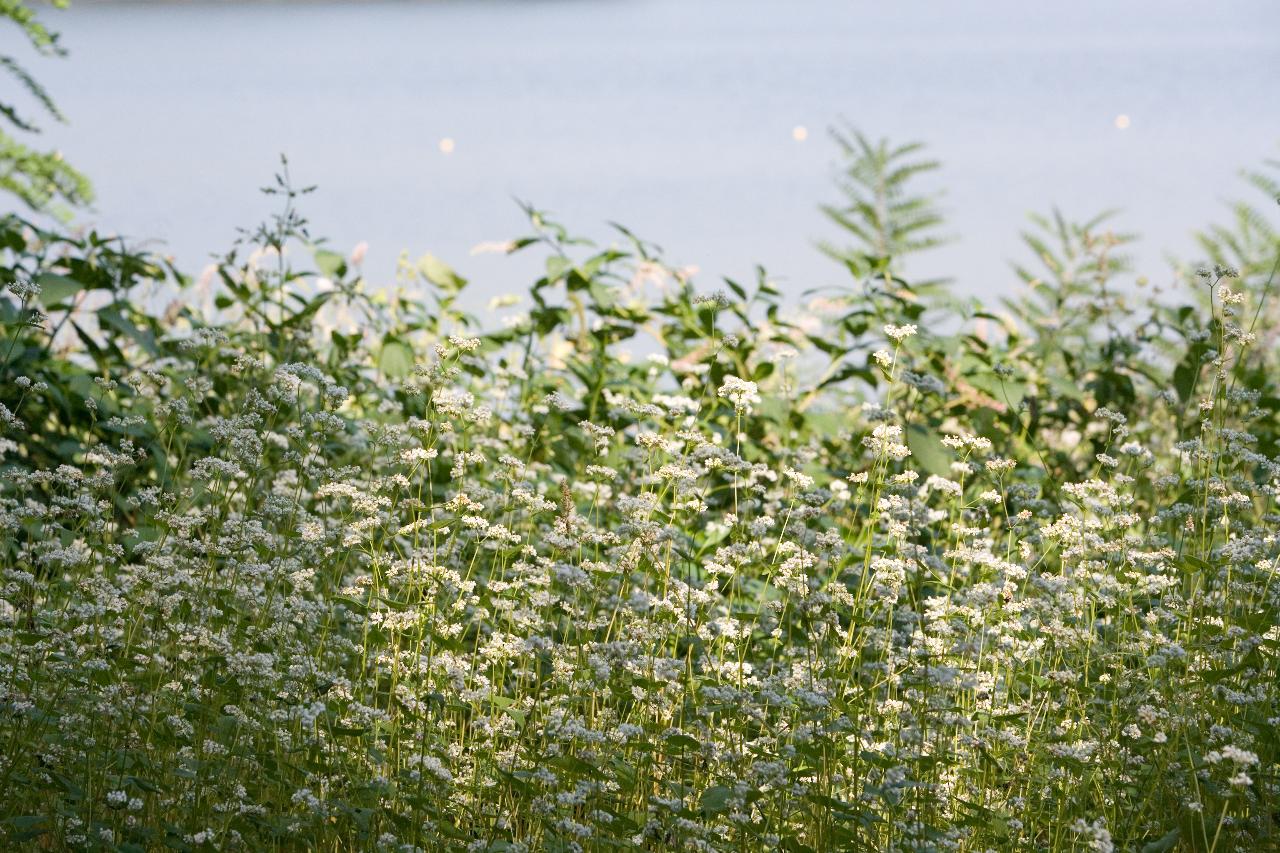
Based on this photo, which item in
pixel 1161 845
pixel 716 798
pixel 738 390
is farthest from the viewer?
pixel 738 390

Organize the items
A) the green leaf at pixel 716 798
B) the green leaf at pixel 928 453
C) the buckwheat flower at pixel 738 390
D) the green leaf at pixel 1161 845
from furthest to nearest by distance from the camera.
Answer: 1. the green leaf at pixel 928 453
2. the buckwheat flower at pixel 738 390
3. the green leaf at pixel 1161 845
4. the green leaf at pixel 716 798

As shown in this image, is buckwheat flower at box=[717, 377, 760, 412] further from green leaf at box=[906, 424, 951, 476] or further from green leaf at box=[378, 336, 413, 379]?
green leaf at box=[378, 336, 413, 379]

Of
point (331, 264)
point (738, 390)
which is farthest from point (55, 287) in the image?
point (738, 390)

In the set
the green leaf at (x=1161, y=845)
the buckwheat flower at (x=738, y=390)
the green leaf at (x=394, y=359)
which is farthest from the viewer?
the green leaf at (x=394, y=359)

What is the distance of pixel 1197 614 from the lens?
2.79 metres

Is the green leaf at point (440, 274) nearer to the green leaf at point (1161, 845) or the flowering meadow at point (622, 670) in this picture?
the flowering meadow at point (622, 670)

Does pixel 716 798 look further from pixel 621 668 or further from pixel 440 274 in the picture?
pixel 440 274

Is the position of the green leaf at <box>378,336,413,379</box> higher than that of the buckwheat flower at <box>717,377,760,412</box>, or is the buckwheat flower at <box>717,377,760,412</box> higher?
the buckwheat flower at <box>717,377,760,412</box>

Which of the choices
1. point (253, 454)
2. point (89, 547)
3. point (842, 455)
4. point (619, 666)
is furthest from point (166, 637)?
point (842, 455)

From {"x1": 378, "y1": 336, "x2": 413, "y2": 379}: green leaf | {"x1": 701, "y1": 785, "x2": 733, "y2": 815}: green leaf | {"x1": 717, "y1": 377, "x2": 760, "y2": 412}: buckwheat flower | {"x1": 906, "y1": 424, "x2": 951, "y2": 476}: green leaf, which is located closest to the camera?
{"x1": 701, "y1": 785, "x2": 733, "y2": 815}: green leaf

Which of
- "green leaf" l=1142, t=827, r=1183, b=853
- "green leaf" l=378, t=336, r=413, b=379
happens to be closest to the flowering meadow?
"green leaf" l=1142, t=827, r=1183, b=853

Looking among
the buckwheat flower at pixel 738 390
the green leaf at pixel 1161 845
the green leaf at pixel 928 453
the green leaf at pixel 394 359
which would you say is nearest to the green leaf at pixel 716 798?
the green leaf at pixel 1161 845

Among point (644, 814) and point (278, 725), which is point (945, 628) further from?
point (278, 725)

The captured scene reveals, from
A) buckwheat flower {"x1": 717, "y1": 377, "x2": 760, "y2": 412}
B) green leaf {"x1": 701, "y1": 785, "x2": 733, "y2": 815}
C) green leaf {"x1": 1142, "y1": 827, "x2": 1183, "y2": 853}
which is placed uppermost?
buckwheat flower {"x1": 717, "y1": 377, "x2": 760, "y2": 412}
